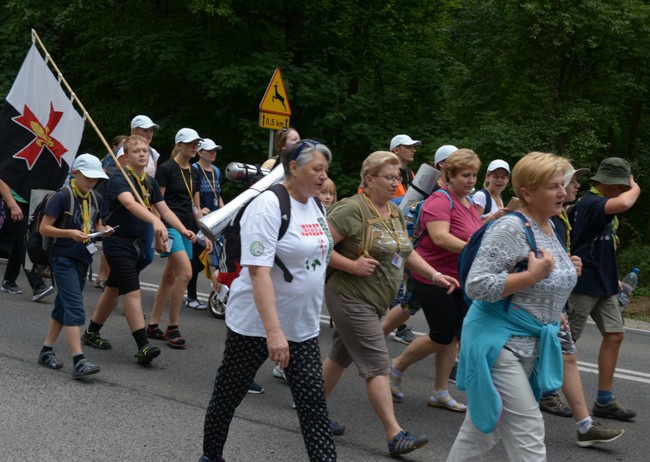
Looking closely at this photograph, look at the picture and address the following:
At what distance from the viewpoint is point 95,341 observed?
727 centimetres

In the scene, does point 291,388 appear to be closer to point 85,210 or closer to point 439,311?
point 439,311

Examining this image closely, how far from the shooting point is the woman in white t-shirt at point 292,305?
12.9 ft

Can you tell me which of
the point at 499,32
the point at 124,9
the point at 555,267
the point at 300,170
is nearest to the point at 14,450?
the point at 300,170

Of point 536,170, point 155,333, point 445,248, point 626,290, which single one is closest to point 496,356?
point 536,170

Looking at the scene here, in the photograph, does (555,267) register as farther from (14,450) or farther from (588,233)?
(14,450)

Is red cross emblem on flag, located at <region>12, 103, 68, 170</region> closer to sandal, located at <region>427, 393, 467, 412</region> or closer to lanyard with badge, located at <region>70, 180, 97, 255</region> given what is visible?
lanyard with badge, located at <region>70, 180, 97, 255</region>

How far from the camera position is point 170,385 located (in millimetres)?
6219

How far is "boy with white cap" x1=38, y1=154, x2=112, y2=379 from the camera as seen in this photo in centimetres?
625

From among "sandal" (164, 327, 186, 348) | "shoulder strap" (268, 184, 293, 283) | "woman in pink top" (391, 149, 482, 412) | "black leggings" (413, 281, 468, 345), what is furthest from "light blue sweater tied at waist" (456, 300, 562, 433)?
"sandal" (164, 327, 186, 348)

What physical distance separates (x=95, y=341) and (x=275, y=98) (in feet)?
21.9

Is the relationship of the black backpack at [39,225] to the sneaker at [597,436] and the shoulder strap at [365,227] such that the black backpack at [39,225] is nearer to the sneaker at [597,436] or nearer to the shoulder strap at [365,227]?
the shoulder strap at [365,227]

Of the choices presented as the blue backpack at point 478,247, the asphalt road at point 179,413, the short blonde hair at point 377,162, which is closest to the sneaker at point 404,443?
the asphalt road at point 179,413

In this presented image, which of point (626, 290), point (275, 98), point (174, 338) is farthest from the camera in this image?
point (275, 98)

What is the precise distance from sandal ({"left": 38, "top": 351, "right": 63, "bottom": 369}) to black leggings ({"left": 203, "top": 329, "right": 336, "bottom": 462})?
2.73m
